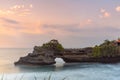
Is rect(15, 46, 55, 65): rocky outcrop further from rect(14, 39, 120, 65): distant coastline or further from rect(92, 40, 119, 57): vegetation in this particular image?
rect(92, 40, 119, 57): vegetation

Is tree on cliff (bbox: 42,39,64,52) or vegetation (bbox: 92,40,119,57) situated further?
vegetation (bbox: 92,40,119,57)

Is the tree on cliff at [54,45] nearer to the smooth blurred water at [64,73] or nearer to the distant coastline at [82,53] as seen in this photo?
the distant coastline at [82,53]

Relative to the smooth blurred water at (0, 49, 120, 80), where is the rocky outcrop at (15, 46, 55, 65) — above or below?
above

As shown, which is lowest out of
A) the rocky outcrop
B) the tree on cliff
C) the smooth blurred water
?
the smooth blurred water

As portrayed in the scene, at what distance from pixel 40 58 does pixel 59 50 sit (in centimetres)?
296

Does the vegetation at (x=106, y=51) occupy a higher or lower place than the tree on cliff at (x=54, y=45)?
lower

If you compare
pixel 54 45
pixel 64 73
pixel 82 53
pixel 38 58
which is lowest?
pixel 64 73

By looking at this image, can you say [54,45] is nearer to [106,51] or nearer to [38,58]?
[38,58]

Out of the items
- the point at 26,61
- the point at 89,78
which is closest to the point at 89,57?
the point at 26,61

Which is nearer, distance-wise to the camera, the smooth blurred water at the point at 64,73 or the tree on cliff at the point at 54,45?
the smooth blurred water at the point at 64,73

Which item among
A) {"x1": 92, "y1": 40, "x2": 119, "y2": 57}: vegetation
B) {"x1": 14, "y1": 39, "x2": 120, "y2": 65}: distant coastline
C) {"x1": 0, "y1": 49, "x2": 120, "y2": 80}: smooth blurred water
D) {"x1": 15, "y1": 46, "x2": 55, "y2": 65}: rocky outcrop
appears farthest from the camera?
{"x1": 92, "y1": 40, "x2": 119, "y2": 57}: vegetation

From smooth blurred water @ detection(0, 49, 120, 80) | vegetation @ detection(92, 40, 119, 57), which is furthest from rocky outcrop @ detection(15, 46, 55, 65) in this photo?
vegetation @ detection(92, 40, 119, 57)

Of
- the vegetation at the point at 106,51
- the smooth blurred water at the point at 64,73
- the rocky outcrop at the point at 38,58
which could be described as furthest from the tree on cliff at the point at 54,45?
the smooth blurred water at the point at 64,73

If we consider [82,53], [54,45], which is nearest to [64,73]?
[54,45]
